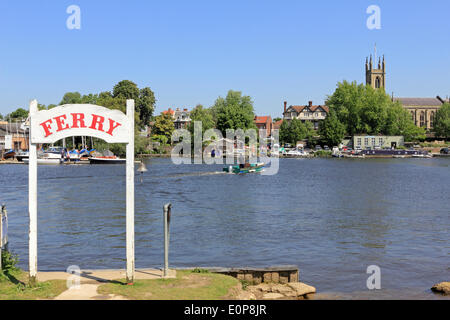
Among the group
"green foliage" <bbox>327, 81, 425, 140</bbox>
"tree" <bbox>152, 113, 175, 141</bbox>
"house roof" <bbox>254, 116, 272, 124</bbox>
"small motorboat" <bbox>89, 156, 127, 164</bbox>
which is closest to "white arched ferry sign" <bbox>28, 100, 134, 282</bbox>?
"small motorboat" <bbox>89, 156, 127, 164</bbox>

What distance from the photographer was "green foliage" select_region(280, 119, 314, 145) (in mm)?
152750

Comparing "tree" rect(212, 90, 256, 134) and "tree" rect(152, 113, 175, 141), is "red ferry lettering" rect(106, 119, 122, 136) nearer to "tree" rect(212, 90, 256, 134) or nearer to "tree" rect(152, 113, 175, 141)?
"tree" rect(212, 90, 256, 134)

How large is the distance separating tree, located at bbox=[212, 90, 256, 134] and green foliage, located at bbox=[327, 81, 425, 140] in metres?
31.0

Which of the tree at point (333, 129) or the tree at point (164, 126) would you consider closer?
the tree at point (164, 126)

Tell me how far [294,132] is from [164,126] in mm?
43153

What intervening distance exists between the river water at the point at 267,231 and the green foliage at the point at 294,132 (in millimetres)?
103777

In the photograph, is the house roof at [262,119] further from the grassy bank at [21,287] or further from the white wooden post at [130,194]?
the white wooden post at [130,194]

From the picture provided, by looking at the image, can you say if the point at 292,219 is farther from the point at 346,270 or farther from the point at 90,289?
the point at 90,289

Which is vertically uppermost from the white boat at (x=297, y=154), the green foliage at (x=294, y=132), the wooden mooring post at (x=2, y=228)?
the green foliage at (x=294, y=132)

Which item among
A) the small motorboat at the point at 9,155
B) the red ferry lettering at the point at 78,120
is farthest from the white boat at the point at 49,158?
the red ferry lettering at the point at 78,120

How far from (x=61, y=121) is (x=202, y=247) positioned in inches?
452

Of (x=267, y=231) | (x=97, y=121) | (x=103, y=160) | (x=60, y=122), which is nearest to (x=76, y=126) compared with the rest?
(x=60, y=122)

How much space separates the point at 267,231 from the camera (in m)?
25.9

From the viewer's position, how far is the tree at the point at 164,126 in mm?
138375
